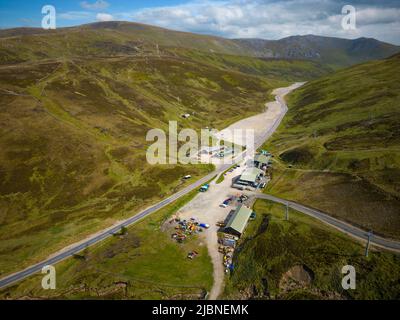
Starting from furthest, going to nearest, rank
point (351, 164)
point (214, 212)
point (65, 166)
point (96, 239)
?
point (65, 166) → point (351, 164) → point (214, 212) → point (96, 239)

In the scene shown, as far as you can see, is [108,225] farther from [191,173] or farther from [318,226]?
[318,226]

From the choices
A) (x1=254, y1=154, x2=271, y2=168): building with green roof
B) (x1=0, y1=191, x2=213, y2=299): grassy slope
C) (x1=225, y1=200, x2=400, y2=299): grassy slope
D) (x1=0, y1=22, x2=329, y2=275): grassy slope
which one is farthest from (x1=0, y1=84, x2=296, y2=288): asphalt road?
(x1=225, y1=200, x2=400, y2=299): grassy slope

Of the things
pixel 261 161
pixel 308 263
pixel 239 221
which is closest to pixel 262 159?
pixel 261 161

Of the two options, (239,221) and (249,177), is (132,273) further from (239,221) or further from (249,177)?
(249,177)

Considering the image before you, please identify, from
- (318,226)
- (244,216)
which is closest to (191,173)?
(244,216)

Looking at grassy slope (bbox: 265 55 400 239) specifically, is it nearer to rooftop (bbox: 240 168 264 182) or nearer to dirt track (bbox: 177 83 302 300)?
rooftop (bbox: 240 168 264 182)

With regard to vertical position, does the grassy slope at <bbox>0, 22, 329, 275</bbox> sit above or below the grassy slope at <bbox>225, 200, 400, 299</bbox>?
above

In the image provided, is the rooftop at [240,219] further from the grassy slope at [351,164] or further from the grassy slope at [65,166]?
the grassy slope at [65,166]
